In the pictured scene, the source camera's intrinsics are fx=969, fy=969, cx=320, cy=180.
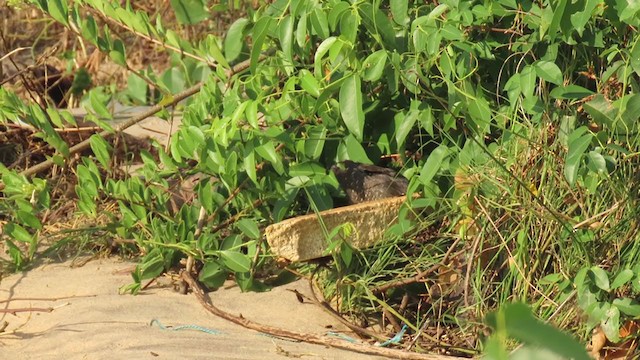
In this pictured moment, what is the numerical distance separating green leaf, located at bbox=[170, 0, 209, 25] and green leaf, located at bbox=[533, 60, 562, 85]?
1.67 metres

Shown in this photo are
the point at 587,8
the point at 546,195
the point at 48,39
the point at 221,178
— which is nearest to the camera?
the point at 587,8

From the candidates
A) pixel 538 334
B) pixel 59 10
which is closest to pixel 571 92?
pixel 59 10

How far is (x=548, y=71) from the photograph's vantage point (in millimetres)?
2865

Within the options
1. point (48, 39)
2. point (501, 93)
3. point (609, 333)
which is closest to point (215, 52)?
point (501, 93)

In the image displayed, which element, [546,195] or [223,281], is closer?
[546,195]

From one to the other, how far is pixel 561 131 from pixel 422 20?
54 centimetres

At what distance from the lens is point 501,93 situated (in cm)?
320

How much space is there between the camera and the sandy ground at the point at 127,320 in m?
2.76

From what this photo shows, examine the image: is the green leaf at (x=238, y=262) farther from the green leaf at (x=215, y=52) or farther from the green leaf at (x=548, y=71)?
the green leaf at (x=548, y=71)

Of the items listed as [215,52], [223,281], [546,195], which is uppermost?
[215,52]

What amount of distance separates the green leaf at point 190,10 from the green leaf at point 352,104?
1.33 m

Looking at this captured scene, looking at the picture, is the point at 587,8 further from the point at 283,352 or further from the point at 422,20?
the point at 283,352

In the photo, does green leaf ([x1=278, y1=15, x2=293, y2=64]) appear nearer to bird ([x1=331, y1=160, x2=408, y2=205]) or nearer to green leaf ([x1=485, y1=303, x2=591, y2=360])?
bird ([x1=331, y1=160, x2=408, y2=205])

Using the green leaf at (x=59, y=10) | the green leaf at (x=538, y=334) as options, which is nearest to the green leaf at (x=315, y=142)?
the green leaf at (x=59, y=10)
